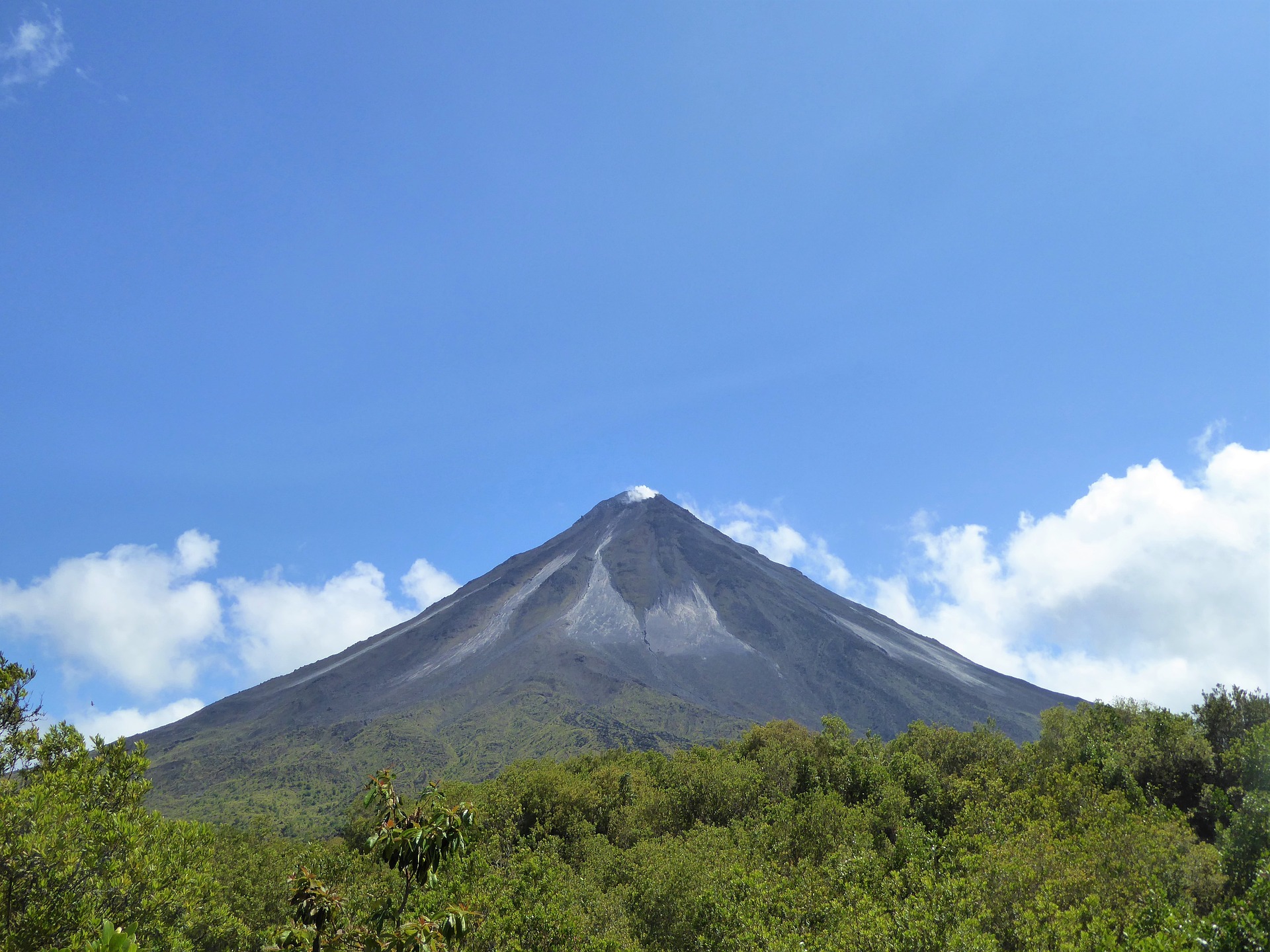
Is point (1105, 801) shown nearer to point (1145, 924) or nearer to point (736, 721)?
point (1145, 924)

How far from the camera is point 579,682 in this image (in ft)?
406

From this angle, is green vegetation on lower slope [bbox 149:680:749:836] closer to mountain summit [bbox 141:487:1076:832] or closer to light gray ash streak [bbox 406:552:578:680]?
mountain summit [bbox 141:487:1076:832]

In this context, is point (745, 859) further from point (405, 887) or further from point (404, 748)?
point (404, 748)

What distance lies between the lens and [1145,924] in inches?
491

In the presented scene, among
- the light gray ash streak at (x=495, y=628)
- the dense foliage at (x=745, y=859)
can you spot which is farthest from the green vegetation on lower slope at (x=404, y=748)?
the dense foliage at (x=745, y=859)

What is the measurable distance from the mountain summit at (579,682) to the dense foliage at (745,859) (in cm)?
6968

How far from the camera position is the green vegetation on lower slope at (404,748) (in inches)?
3492

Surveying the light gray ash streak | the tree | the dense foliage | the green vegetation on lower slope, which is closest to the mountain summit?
the green vegetation on lower slope

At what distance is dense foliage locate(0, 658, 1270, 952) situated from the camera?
10.2 metres

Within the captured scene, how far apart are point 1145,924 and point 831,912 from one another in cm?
592

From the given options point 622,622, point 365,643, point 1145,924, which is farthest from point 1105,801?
point 365,643

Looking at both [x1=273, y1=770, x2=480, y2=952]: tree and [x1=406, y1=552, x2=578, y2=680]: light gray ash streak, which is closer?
[x1=273, y1=770, x2=480, y2=952]: tree

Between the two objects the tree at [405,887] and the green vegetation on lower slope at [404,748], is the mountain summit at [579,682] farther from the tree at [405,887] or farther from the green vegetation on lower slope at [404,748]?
the tree at [405,887]

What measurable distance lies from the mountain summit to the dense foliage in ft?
229
